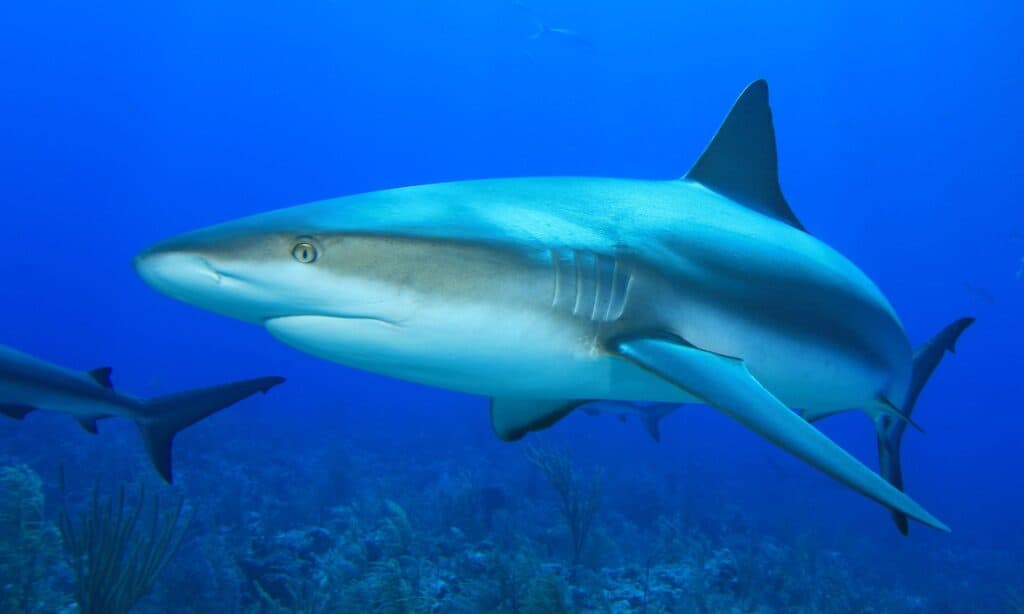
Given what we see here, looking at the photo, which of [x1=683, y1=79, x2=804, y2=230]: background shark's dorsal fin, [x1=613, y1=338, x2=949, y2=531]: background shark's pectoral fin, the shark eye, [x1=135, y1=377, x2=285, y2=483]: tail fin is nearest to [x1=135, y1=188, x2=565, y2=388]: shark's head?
the shark eye

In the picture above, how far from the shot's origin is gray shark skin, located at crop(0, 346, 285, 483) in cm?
529

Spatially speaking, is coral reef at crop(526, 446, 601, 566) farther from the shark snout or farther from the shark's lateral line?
the shark snout

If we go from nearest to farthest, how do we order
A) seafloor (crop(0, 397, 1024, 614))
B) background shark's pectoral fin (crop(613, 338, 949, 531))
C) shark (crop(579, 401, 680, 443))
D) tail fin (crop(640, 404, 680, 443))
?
background shark's pectoral fin (crop(613, 338, 949, 531)), seafloor (crop(0, 397, 1024, 614)), shark (crop(579, 401, 680, 443)), tail fin (crop(640, 404, 680, 443))

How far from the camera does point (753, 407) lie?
187cm

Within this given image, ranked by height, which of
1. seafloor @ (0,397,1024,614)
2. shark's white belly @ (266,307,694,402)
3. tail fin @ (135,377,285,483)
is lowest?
seafloor @ (0,397,1024,614)

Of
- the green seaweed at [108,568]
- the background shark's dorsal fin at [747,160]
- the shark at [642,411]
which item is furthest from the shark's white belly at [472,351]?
the shark at [642,411]

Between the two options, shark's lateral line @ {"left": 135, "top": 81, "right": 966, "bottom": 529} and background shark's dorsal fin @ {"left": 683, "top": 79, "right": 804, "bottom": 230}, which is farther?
background shark's dorsal fin @ {"left": 683, "top": 79, "right": 804, "bottom": 230}

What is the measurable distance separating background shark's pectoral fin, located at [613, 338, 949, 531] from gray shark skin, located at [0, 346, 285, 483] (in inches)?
168

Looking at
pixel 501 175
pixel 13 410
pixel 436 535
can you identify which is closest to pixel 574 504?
pixel 436 535

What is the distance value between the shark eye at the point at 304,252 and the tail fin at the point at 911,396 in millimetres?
4245

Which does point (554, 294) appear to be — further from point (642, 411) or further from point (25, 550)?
point (642, 411)

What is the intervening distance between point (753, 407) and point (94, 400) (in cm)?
573

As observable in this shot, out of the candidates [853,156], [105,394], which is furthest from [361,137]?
[105,394]

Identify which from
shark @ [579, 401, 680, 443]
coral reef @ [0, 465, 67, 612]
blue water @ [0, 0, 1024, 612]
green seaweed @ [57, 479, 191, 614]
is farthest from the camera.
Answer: blue water @ [0, 0, 1024, 612]
